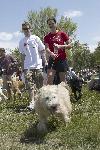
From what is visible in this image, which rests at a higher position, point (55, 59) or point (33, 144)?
point (55, 59)


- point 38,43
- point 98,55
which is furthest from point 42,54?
point 98,55

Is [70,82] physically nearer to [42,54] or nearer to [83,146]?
[42,54]

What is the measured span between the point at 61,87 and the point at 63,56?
5.92 feet

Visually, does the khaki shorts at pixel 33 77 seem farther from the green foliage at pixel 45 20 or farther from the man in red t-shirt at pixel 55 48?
the green foliage at pixel 45 20

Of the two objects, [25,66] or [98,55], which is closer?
[25,66]

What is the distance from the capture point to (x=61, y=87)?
26.8 ft

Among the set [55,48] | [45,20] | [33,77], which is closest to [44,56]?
[33,77]

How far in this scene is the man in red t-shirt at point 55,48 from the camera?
9602 millimetres

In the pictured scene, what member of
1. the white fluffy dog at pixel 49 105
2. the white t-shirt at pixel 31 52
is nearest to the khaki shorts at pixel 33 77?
the white t-shirt at pixel 31 52

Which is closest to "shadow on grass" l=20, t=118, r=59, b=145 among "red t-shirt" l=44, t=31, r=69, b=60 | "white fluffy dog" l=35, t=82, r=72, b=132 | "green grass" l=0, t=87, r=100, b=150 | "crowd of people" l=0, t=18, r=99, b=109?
"green grass" l=0, t=87, r=100, b=150

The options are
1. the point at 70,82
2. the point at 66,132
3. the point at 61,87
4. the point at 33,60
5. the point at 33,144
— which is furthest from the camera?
the point at 70,82

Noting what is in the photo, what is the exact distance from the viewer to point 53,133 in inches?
281

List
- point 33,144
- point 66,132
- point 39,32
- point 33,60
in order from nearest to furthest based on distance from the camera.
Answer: point 33,144 < point 66,132 < point 33,60 < point 39,32

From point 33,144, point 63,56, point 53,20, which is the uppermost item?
point 53,20
